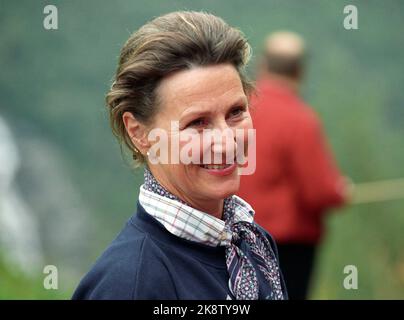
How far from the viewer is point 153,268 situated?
1.70 m

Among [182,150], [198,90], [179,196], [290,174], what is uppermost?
[198,90]

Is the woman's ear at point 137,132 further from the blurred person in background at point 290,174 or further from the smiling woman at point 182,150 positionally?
the blurred person in background at point 290,174

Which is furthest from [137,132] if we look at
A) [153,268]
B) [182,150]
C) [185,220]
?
[153,268]

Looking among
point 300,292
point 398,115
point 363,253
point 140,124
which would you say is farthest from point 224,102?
point 398,115

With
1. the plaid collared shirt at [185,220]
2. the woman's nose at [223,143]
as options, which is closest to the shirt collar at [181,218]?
the plaid collared shirt at [185,220]

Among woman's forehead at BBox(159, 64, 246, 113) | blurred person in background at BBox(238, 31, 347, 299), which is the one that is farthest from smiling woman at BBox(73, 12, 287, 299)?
blurred person in background at BBox(238, 31, 347, 299)

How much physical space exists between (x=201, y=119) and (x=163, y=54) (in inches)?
6.4

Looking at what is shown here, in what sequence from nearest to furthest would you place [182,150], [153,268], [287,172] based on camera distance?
[153,268] → [182,150] → [287,172]

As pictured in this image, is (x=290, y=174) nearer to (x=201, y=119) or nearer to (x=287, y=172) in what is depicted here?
(x=287, y=172)

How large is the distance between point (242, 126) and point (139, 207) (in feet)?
0.96

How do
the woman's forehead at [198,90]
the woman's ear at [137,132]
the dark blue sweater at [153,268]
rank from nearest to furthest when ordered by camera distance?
the dark blue sweater at [153,268] → the woman's forehead at [198,90] → the woman's ear at [137,132]

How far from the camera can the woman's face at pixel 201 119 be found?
178 cm

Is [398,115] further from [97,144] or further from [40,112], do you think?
[40,112]

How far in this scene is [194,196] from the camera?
1846 mm
